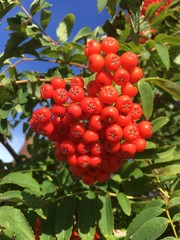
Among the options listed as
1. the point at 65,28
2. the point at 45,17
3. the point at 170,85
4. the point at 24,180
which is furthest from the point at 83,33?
the point at 24,180

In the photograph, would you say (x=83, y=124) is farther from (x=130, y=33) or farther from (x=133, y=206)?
(x=130, y=33)

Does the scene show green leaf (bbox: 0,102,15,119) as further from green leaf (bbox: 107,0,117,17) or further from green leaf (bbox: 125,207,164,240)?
green leaf (bbox: 125,207,164,240)

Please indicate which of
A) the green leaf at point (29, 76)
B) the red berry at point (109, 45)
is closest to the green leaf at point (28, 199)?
the green leaf at point (29, 76)

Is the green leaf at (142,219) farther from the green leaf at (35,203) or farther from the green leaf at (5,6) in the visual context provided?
the green leaf at (5,6)

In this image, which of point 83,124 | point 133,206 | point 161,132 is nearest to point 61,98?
point 83,124

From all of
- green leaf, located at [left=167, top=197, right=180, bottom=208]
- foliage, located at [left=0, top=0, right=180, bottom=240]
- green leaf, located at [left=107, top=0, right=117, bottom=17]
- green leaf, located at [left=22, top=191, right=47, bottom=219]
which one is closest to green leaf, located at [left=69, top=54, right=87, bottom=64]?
foliage, located at [left=0, top=0, right=180, bottom=240]

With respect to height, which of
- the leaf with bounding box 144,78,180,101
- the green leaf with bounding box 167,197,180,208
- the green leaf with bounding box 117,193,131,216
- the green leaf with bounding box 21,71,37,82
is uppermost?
the green leaf with bounding box 21,71,37,82
